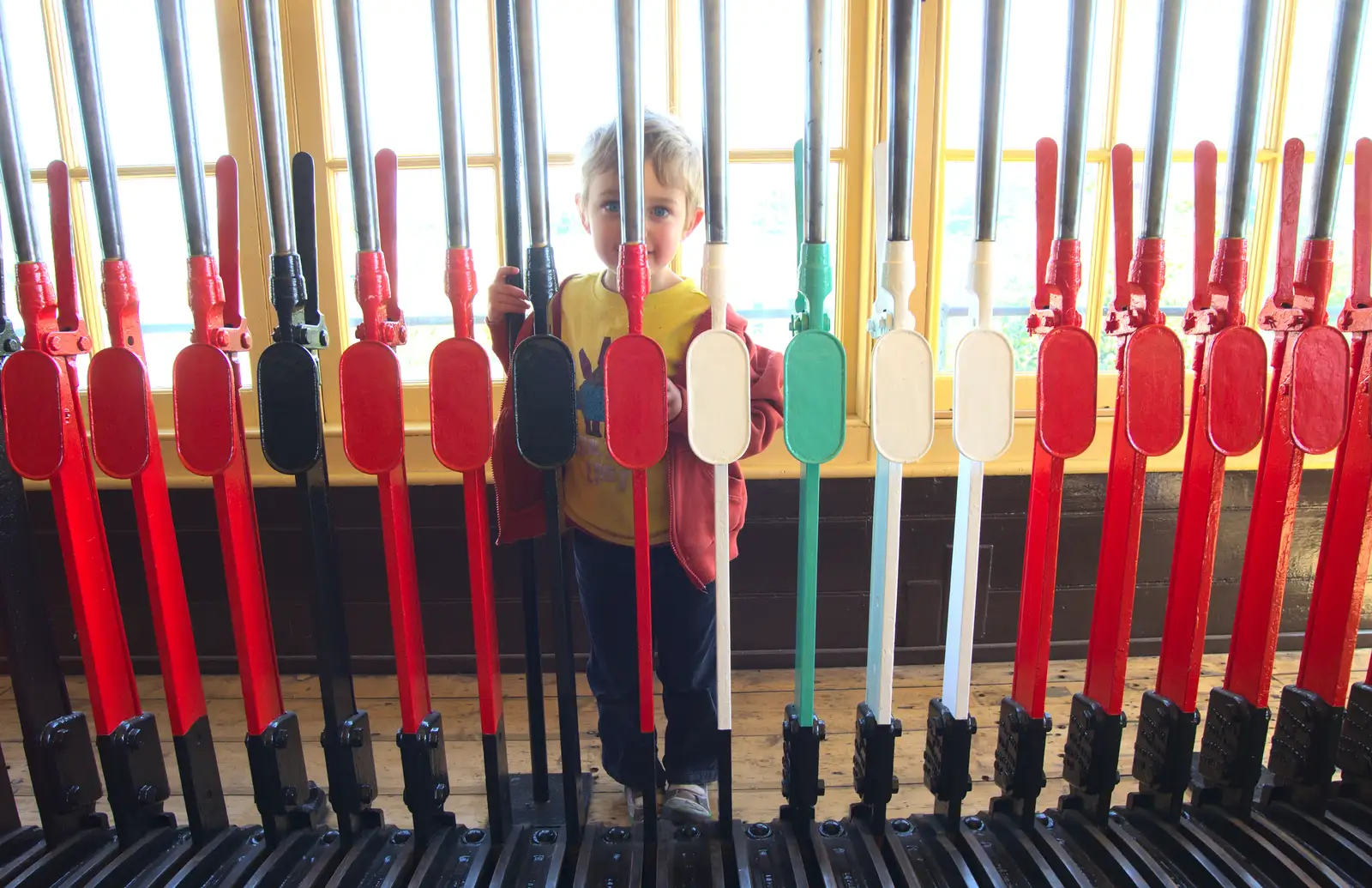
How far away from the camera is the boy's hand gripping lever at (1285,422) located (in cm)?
75

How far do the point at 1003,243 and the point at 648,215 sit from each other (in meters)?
1.04

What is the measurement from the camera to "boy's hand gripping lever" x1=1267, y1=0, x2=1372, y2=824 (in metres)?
0.78

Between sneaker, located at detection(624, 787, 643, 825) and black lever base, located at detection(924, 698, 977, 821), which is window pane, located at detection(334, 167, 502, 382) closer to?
sneaker, located at detection(624, 787, 643, 825)

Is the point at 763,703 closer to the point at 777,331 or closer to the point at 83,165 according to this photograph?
the point at 777,331

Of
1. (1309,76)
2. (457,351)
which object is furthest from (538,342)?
(1309,76)

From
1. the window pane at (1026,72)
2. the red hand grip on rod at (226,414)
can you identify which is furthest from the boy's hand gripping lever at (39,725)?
the window pane at (1026,72)

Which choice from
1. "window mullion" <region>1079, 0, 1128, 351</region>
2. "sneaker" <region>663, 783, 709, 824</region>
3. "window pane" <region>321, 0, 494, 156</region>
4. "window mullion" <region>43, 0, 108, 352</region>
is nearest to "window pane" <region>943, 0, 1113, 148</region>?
"window mullion" <region>1079, 0, 1128, 351</region>

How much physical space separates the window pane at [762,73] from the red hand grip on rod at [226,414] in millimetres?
963

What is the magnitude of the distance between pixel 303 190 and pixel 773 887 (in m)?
0.86

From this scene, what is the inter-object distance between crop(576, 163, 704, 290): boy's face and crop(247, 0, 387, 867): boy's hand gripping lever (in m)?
0.32

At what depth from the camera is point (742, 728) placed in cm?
143

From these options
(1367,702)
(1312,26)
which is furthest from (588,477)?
(1312,26)

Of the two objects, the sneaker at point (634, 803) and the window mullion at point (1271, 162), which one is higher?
the window mullion at point (1271, 162)

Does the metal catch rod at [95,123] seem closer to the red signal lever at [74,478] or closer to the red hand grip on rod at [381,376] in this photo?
the red signal lever at [74,478]
